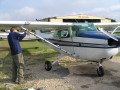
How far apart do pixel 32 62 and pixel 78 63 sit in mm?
2111

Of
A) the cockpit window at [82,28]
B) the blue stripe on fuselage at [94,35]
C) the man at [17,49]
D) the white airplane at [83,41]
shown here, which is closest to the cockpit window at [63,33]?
the white airplane at [83,41]

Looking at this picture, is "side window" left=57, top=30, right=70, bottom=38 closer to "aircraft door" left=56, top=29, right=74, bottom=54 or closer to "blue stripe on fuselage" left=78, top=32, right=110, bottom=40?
"aircraft door" left=56, top=29, right=74, bottom=54

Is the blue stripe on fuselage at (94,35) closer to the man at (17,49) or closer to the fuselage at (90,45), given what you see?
the fuselage at (90,45)

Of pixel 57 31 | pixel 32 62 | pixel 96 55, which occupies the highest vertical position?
pixel 57 31

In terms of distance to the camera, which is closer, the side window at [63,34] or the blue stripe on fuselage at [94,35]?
the blue stripe on fuselage at [94,35]

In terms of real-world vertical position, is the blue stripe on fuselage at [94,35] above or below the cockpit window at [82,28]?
below

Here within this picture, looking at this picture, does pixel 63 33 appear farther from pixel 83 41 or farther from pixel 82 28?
pixel 83 41

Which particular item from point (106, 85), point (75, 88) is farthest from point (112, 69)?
point (75, 88)

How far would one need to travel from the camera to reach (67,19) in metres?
52.7

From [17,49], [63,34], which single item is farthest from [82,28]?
[17,49]

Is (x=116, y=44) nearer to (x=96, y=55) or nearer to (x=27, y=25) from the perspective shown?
(x=96, y=55)

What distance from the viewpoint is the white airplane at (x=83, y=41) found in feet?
23.7

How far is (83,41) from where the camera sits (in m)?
7.90

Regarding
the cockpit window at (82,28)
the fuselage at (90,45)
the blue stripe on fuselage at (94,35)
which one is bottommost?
the fuselage at (90,45)
